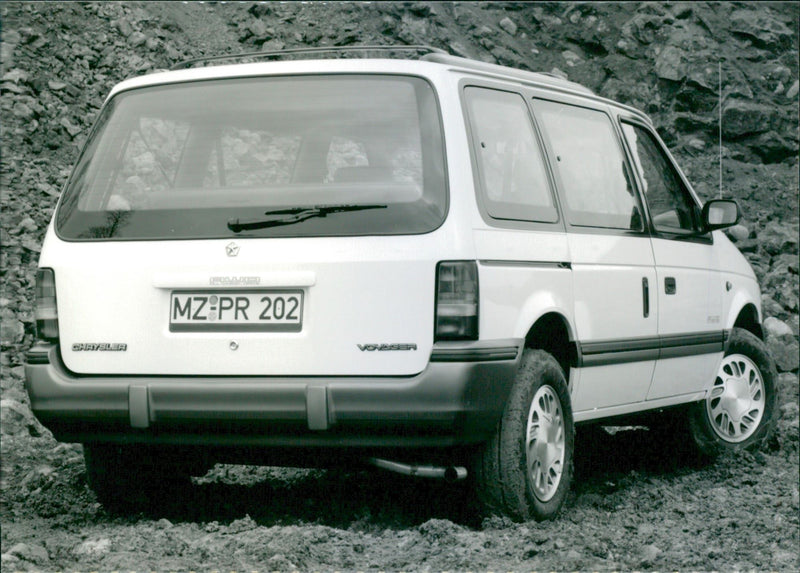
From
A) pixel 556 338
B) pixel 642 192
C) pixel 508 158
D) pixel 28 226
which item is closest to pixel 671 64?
pixel 28 226

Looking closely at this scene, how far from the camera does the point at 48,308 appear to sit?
215 inches

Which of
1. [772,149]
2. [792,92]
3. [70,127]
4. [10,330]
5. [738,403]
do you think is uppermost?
[70,127]

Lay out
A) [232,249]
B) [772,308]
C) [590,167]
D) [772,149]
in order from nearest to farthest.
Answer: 1. [232,249]
2. [590,167]
3. [772,308]
4. [772,149]

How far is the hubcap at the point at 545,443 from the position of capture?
18.4 feet

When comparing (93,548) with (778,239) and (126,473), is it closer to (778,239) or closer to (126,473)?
(126,473)

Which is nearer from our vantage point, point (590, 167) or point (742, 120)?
point (590, 167)

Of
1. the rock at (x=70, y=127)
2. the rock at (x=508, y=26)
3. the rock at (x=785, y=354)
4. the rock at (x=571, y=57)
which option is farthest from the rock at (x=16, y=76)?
the rock at (x=785, y=354)

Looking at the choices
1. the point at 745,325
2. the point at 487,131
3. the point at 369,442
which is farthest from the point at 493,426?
the point at 745,325

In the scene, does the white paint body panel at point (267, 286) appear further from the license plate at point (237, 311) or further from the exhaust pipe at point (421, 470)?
the exhaust pipe at point (421, 470)

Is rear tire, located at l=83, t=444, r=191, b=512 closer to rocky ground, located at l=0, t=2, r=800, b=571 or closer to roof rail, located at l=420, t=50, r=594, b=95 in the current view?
rocky ground, located at l=0, t=2, r=800, b=571

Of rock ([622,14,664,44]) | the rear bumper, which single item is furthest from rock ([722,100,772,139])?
the rear bumper

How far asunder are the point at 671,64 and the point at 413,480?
501 inches

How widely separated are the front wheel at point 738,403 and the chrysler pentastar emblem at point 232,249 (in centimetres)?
368

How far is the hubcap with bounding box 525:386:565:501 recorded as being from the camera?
18.4 feet
